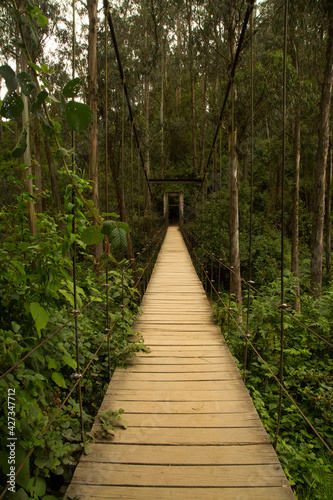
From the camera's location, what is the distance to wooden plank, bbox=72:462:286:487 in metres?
1.32

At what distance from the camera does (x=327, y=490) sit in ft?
6.21

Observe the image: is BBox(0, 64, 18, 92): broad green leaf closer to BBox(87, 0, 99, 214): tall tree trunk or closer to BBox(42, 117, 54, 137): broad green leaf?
BBox(42, 117, 54, 137): broad green leaf

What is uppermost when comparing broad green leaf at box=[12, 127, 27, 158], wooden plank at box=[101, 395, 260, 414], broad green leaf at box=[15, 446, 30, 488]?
broad green leaf at box=[12, 127, 27, 158]

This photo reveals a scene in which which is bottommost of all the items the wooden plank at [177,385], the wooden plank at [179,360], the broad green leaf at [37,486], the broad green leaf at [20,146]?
the wooden plank at [177,385]

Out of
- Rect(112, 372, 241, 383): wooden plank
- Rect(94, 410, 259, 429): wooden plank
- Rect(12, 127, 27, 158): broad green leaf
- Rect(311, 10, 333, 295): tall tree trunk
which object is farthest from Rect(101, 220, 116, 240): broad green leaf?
Rect(311, 10, 333, 295): tall tree trunk

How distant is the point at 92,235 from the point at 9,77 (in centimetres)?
46

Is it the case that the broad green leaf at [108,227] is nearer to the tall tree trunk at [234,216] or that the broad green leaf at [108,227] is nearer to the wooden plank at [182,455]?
the wooden plank at [182,455]

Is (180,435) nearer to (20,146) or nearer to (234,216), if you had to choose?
(20,146)

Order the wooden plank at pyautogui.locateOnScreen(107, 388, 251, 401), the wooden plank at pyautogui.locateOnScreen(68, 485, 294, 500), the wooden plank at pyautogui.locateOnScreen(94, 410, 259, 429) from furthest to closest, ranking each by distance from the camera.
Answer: the wooden plank at pyautogui.locateOnScreen(107, 388, 251, 401) < the wooden plank at pyautogui.locateOnScreen(94, 410, 259, 429) < the wooden plank at pyautogui.locateOnScreen(68, 485, 294, 500)

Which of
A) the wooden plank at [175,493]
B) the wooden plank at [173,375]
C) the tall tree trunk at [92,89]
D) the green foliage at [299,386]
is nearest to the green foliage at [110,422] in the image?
the wooden plank at [175,493]

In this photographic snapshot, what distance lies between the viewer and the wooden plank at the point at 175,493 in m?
1.26

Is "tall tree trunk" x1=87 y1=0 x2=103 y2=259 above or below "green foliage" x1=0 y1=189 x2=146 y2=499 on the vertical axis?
above

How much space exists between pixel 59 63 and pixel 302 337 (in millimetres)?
11854

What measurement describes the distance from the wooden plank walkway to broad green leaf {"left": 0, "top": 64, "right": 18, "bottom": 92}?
139cm
